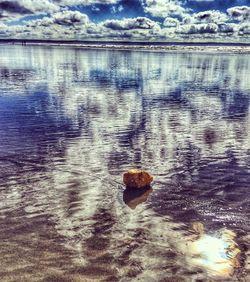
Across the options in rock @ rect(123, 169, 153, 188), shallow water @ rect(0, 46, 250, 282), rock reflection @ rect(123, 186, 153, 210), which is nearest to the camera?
shallow water @ rect(0, 46, 250, 282)

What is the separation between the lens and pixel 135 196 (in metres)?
10.5

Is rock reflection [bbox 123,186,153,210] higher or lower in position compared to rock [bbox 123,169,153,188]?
lower

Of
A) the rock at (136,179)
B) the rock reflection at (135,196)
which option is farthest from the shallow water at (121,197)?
the rock at (136,179)

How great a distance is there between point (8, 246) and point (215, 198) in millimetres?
5923

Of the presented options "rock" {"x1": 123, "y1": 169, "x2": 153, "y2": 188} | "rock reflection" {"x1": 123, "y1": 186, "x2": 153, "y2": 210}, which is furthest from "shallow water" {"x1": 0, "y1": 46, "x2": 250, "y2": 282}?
A: "rock" {"x1": 123, "y1": 169, "x2": 153, "y2": 188}

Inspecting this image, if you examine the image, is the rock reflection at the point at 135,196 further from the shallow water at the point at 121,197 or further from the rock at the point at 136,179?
the rock at the point at 136,179

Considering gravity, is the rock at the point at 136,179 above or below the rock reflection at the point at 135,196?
above

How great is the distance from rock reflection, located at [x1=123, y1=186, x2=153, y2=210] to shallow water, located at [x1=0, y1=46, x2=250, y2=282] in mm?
31

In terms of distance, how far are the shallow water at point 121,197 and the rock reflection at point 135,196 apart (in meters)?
0.03

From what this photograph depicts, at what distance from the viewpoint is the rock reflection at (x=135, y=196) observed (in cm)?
1009

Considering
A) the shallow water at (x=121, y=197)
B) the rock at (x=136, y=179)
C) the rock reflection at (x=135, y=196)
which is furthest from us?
the rock at (x=136, y=179)

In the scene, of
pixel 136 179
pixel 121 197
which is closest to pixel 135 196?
pixel 121 197

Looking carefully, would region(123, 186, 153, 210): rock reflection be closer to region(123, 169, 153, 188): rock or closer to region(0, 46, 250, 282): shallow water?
region(0, 46, 250, 282): shallow water

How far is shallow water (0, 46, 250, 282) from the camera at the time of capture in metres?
7.39
